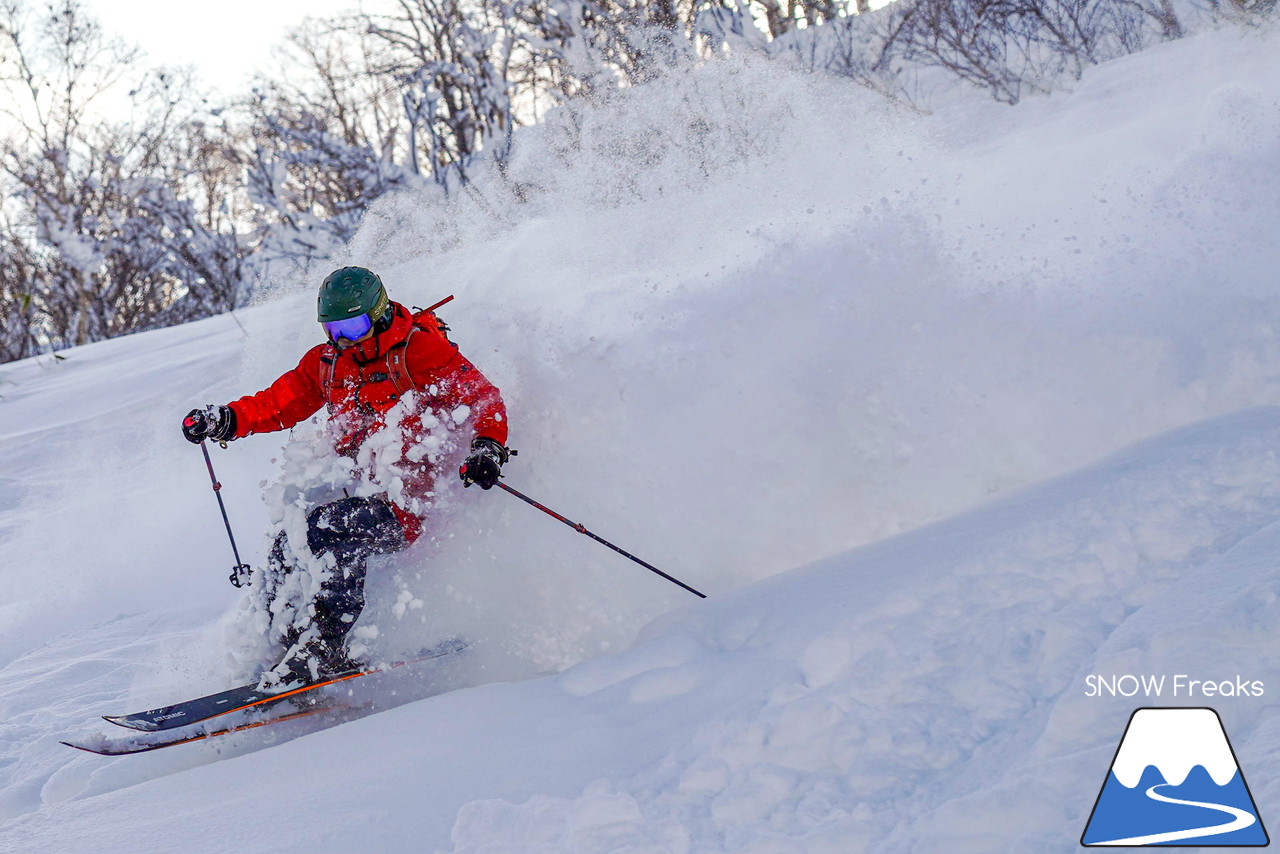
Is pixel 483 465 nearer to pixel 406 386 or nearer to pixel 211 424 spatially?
pixel 406 386

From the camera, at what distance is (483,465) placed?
3234 mm

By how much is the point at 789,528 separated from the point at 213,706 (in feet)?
7.42

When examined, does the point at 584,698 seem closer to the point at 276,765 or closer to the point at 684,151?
the point at 276,765

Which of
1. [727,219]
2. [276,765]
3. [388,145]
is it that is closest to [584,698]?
[276,765]

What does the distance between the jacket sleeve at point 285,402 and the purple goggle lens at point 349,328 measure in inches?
11.7

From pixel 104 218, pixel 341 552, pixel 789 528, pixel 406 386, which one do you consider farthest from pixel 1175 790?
pixel 104 218

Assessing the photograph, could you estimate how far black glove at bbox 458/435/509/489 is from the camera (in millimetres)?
3215

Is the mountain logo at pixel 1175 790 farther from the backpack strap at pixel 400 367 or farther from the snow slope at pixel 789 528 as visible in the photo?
the backpack strap at pixel 400 367

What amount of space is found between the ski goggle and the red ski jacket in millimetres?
83

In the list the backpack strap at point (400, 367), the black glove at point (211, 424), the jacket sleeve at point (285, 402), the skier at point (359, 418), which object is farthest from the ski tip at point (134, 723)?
the backpack strap at point (400, 367)

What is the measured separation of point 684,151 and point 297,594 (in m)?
6.65

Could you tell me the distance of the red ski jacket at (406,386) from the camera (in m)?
3.56

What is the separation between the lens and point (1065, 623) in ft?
7.38

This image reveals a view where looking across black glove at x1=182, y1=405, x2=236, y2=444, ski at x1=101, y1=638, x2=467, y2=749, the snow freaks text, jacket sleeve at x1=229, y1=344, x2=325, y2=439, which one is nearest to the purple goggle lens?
jacket sleeve at x1=229, y1=344, x2=325, y2=439
